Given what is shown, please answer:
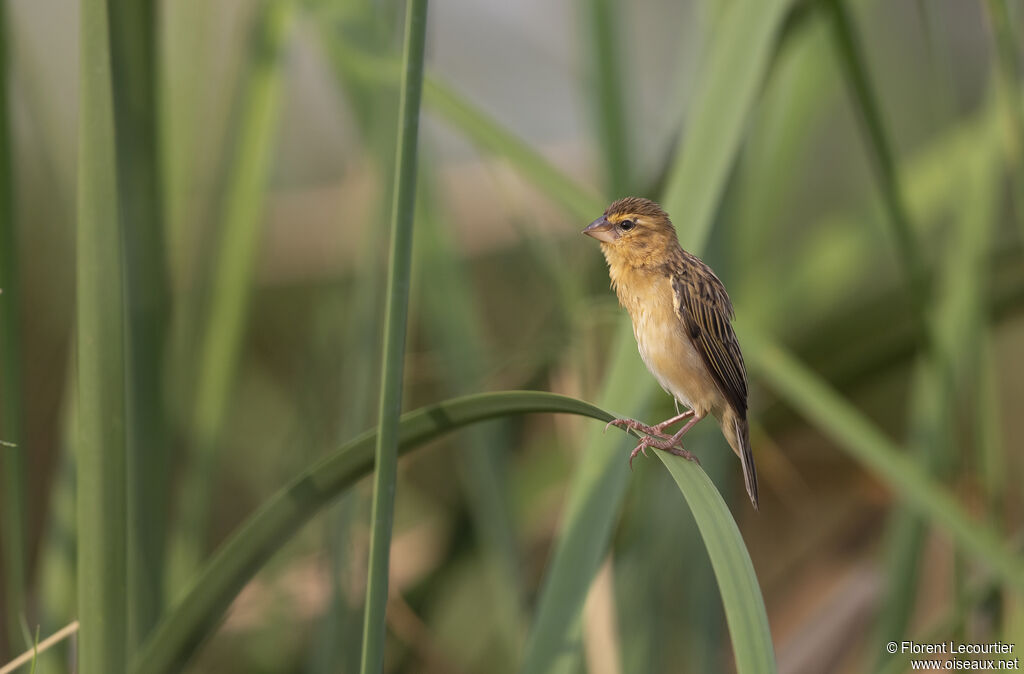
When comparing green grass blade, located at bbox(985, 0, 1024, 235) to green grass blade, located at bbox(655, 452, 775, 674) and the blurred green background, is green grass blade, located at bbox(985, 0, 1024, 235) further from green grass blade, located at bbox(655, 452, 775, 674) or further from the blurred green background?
green grass blade, located at bbox(655, 452, 775, 674)

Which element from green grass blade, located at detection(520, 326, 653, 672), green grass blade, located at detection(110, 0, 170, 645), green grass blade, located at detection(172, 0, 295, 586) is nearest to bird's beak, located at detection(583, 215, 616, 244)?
green grass blade, located at detection(520, 326, 653, 672)

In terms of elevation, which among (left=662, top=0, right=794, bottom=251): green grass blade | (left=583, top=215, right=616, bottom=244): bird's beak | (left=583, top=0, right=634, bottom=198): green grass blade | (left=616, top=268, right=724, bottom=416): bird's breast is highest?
(left=583, top=0, right=634, bottom=198): green grass blade

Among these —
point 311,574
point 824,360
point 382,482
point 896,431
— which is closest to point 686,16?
point 896,431

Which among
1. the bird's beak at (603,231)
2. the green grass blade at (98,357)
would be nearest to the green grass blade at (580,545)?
the bird's beak at (603,231)

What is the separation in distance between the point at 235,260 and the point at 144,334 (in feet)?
1.41

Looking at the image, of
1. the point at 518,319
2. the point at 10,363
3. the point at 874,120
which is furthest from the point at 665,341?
the point at 518,319

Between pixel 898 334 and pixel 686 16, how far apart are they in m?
2.47

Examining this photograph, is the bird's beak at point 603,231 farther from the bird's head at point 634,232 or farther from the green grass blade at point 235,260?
the green grass blade at point 235,260

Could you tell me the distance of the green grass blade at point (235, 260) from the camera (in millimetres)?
1788

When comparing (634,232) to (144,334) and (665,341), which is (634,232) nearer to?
(665,341)

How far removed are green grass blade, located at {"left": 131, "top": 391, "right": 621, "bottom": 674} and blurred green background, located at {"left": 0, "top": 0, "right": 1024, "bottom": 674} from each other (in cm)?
29

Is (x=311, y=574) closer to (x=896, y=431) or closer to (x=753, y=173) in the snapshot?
(x=753, y=173)

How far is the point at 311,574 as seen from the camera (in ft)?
8.36

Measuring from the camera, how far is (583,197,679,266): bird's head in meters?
1.11
